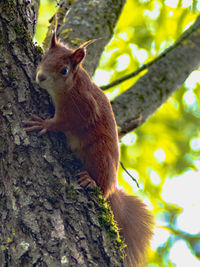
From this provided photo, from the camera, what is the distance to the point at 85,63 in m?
2.90

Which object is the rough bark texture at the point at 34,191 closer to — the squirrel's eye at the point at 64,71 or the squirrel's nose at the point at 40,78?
the squirrel's nose at the point at 40,78

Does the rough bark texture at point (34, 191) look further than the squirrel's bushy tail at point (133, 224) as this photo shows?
No

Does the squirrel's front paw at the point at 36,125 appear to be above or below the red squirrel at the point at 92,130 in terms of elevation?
above

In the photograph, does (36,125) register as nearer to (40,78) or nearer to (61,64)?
(40,78)

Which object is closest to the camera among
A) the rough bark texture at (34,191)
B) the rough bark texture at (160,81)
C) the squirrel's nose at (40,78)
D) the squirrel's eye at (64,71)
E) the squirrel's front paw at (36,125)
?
the rough bark texture at (34,191)

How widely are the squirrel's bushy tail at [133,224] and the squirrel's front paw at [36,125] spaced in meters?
0.88

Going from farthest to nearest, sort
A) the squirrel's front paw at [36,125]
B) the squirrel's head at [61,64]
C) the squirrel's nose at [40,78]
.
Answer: the squirrel's head at [61,64], the squirrel's nose at [40,78], the squirrel's front paw at [36,125]

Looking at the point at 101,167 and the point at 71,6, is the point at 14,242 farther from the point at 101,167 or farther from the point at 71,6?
the point at 71,6

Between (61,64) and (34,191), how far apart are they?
43.8 inches

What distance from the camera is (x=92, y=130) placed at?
255 cm

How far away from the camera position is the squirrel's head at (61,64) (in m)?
2.30

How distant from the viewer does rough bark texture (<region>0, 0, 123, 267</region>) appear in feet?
4.82

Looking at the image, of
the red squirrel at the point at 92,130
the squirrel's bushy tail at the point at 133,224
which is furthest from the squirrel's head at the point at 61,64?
the squirrel's bushy tail at the point at 133,224

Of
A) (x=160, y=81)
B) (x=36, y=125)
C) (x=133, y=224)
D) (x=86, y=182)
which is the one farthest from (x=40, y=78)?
(x=160, y=81)
